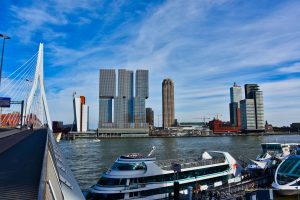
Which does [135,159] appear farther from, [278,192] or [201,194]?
[278,192]

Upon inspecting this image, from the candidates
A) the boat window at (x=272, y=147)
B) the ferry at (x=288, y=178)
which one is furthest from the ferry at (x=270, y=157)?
the ferry at (x=288, y=178)

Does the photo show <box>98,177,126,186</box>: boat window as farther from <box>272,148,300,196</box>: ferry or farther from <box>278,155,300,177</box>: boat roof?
<box>278,155,300,177</box>: boat roof

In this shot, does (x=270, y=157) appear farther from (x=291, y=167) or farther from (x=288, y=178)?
(x=288, y=178)

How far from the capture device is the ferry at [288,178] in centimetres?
2548

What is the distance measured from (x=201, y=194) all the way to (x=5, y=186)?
19925mm

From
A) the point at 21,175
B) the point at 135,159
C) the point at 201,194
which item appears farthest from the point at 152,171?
the point at 21,175

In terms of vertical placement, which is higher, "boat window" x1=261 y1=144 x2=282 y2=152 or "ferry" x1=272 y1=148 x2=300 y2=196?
"boat window" x1=261 y1=144 x2=282 y2=152

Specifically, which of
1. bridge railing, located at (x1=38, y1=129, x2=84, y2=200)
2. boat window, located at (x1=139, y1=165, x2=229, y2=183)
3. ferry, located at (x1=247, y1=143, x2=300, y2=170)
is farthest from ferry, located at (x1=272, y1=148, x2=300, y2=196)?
bridge railing, located at (x1=38, y1=129, x2=84, y2=200)

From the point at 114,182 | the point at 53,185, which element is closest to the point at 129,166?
the point at 114,182

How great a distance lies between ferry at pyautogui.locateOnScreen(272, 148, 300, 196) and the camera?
25.5 meters

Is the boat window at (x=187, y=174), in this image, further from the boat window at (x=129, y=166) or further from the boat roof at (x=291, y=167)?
the boat roof at (x=291, y=167)

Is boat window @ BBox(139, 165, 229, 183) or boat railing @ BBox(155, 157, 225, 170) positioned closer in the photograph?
boat window @ BBox(139, 165, 229, 183)

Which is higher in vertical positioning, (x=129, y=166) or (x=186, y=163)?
(x=129, y=166)

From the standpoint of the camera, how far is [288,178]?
86.9 ft
